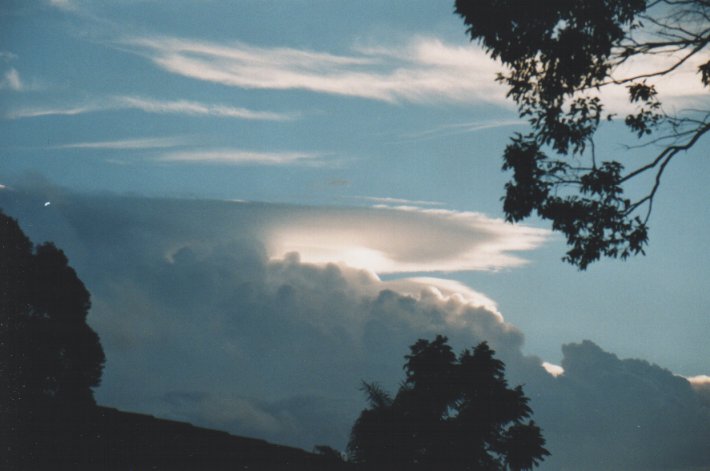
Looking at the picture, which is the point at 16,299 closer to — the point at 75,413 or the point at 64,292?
the point at 64,292

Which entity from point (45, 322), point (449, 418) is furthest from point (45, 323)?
point (449, 418)

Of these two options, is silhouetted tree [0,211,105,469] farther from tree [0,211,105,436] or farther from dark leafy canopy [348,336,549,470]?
dark leafy canopy [348,336,549,470]

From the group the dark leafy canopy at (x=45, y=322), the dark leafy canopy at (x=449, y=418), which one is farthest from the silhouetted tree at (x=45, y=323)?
the dark leafy canopy at (x=449, y=418)

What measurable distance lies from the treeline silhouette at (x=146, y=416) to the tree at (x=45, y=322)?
0.04 m

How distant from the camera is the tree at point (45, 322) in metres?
26.7

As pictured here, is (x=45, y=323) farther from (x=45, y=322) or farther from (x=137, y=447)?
(x=137, y=447)

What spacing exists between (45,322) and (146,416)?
2059 centimetres

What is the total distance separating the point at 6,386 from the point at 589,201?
492 inches

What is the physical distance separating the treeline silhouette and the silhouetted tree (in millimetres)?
44

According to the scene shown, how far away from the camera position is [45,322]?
28.4m

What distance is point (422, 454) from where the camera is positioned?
117 feet

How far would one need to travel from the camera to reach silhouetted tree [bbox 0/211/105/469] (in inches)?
1046

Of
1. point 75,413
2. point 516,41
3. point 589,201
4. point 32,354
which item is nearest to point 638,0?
point 516,41

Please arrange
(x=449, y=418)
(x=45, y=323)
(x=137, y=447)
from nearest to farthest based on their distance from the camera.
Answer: (x=137, y=447) → (x=45, y=323) → (x=449, y=418)
